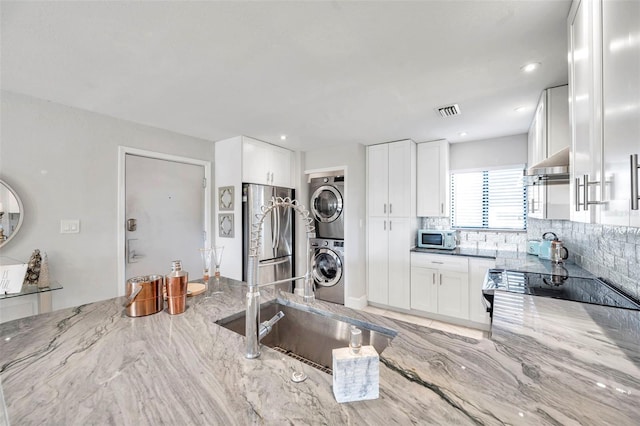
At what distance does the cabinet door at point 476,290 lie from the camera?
3.01 metres

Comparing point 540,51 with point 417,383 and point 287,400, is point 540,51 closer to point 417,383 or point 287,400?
point 417,383

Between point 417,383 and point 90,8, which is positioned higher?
point 90,8

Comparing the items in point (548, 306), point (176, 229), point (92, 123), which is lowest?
point (548, 306)

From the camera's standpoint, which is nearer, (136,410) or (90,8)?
(136,410)

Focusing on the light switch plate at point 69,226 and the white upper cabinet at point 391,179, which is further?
the white upper cabinet at point 391,179

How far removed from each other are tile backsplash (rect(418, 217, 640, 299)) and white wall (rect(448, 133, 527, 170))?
79 centimetres

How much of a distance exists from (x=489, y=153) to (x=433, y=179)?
814 millimetres

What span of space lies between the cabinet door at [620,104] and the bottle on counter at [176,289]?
1646 mm

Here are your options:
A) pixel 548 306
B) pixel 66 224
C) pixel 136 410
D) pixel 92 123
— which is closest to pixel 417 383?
pixel 136 410

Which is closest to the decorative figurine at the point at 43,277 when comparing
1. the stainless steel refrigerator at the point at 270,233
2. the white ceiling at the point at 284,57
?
the white ceiling at the point at 284,57

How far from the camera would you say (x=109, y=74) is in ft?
6.04

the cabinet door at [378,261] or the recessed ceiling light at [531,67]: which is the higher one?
the recessed ceiling light at [531,67]

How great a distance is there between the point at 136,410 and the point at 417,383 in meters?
0.75

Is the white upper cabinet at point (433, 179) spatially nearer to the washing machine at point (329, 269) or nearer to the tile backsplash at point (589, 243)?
the tile backsplash at point (589, 243)
